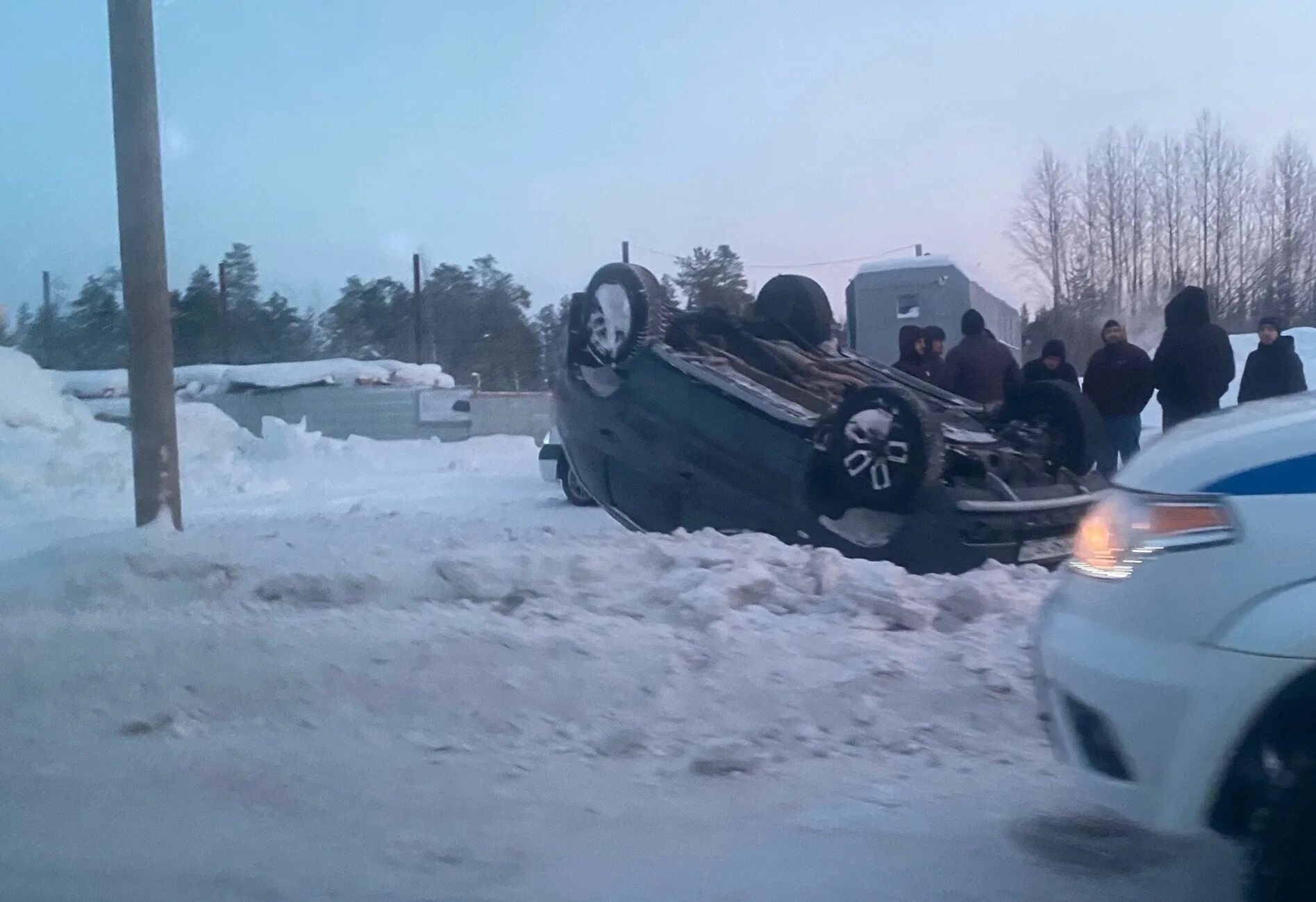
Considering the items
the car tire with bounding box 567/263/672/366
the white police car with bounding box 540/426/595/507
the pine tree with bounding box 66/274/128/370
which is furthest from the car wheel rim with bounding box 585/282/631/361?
the pine tree with bounding box 66/274/128/370

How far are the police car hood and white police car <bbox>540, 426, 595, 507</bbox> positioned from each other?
10.5m

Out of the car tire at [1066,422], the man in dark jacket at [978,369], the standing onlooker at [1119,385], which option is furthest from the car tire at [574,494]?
the car tire at [1066,422]

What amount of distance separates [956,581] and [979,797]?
73.7 inches

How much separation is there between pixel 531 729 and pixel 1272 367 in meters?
6.97

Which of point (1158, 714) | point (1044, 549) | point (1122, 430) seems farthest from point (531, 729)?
point (1122, 430)

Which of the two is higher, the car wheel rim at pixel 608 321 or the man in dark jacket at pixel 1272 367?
the car wheel rim at pixel 608 321

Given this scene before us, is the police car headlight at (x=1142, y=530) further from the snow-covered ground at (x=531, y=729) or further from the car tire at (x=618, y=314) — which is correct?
the car tire at (x=618, y=314)

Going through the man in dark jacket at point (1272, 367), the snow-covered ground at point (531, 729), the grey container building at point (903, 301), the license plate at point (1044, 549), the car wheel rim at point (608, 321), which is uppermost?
the grey container building at point (903, 301)

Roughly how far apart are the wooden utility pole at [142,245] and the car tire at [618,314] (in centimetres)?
270

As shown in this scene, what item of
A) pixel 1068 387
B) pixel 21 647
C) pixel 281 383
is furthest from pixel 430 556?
pixel 281 383

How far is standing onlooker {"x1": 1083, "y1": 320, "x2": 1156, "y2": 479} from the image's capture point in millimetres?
9070

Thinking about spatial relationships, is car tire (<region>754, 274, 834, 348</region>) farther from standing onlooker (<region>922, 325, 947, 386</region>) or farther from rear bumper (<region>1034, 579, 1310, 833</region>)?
rear bumper (<region>1034, 579, 1310, 833</region>)

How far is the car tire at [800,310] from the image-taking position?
8.87m

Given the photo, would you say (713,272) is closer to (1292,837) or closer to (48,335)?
(48,335)
